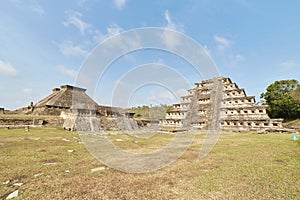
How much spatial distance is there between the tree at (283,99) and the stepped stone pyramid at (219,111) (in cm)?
985

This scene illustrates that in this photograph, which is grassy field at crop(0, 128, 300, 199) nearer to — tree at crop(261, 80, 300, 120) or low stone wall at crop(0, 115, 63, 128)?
low stone wall at crop(0, 115, 63, 128)

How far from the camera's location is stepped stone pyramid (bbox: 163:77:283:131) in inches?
924

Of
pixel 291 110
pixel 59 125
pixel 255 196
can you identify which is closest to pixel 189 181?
pixel 255 196

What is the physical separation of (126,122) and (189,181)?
20.0m

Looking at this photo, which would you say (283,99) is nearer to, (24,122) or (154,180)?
(154,180)

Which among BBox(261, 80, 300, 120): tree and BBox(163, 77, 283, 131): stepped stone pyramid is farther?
BBox(261, 80, 300, 120): tree

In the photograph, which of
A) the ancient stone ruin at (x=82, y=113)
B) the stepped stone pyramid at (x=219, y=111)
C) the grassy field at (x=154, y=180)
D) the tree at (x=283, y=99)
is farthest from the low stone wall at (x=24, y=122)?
the tree at (x=283, y=99)

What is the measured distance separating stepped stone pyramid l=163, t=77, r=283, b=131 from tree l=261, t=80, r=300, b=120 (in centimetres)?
985

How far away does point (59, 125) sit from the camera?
1814 cm

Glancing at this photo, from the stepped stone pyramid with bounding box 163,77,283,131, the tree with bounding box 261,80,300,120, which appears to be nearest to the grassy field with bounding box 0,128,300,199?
the stepped stone pyramid with bounding box 163,77,283,131

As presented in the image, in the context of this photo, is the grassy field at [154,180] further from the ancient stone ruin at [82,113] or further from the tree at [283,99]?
the tree at [283,99]

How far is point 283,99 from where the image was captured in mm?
30672

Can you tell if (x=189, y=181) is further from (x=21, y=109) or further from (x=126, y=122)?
(x=21, y=109)

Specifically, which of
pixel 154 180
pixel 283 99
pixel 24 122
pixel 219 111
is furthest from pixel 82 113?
pixel 283 99
